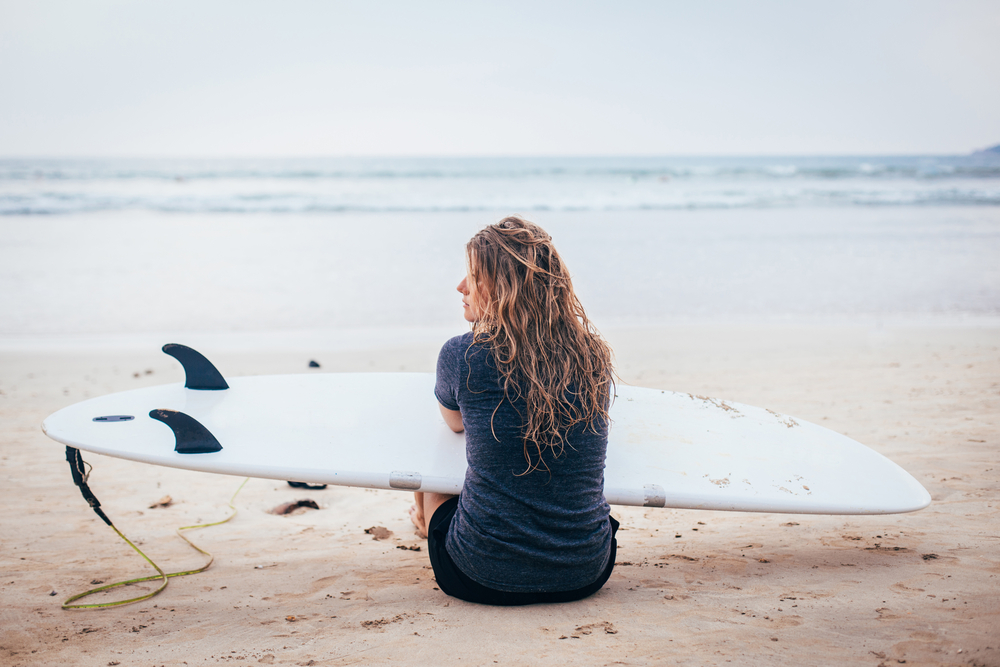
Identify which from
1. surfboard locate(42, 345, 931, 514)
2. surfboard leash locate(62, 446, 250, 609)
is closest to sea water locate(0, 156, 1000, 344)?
surfboard locate(42, 345, 931, 514)

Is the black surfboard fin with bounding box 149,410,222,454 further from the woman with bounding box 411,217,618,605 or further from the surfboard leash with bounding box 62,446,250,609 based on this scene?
the woman with bounding box 411,217,618,605

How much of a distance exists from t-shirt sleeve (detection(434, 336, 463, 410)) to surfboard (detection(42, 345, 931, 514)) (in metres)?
0.37

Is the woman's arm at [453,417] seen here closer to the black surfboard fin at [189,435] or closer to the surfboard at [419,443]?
the surfboard at [419,443]

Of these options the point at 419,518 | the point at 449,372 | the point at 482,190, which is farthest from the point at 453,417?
the point at 482,190

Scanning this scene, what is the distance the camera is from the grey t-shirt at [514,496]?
1.49 meters

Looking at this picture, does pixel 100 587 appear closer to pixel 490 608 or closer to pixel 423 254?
pixel 490 608

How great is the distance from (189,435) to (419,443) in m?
0.76

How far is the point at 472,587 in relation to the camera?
165cm

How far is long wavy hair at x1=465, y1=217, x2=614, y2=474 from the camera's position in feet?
4.80

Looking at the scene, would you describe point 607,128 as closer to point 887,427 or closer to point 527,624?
point 887,427

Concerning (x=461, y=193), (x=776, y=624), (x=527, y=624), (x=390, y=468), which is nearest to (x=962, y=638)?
(x=776, y=624)

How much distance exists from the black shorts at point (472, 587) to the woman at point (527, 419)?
1.3 inches

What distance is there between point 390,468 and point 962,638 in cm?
158

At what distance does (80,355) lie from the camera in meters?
A: 4.98
